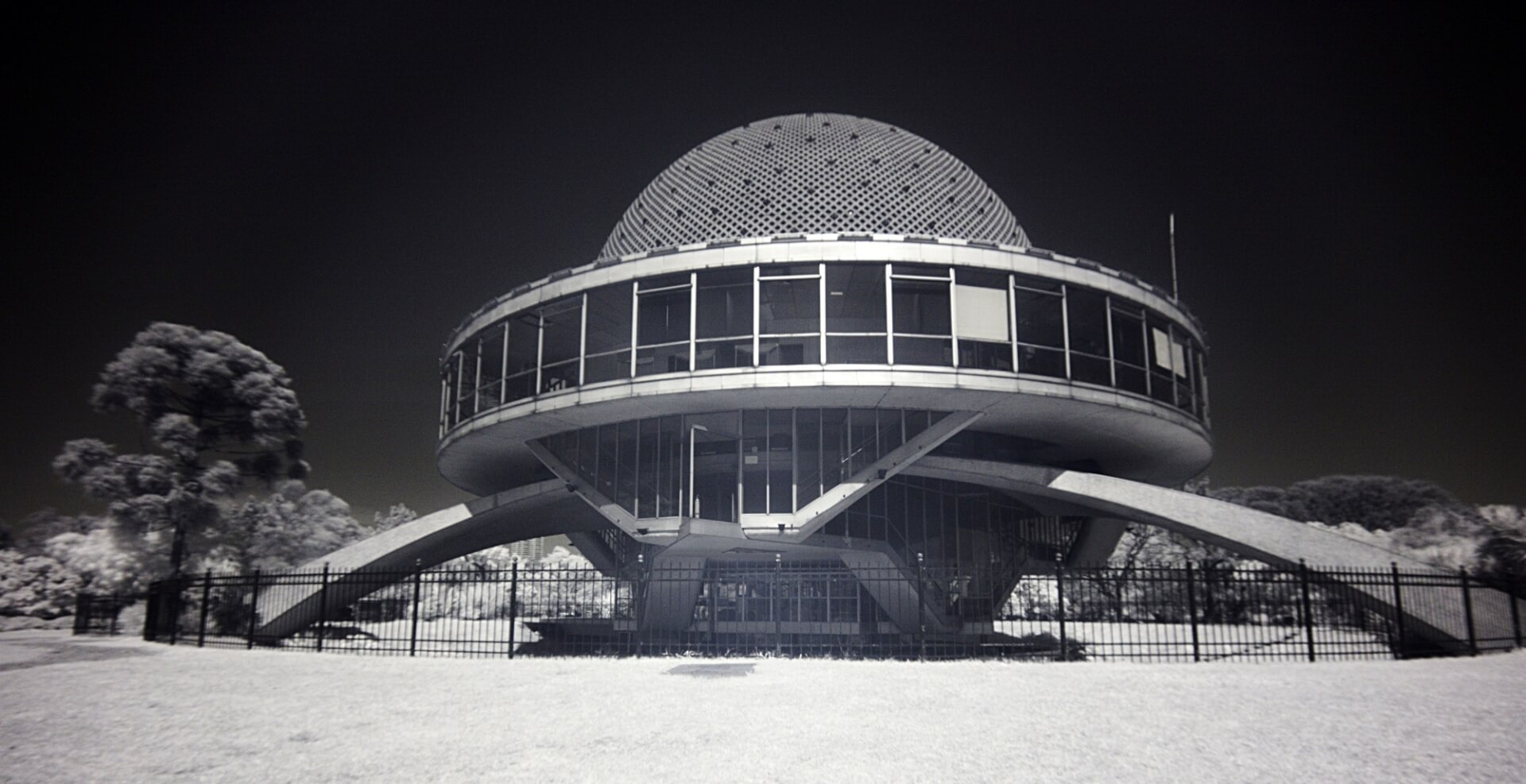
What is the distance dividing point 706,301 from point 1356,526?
47.7 meters

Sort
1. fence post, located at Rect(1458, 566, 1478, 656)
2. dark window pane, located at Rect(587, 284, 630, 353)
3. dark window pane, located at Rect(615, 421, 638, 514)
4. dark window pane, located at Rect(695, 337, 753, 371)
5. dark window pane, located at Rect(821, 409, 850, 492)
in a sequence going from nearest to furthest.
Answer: fence post, located at Rect(1458, 566, 1478, 656) → dark window pane, located at Rect(695, 337, 753, 371) → dark window pane, located at Rect(821, 409, 850, 492) → dark window pane, located at Rect(587, 284, 630, 353) → dark window pane, located at Rect(615, 421, 638, 514)

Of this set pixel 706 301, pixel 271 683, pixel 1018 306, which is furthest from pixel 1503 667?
pixel 271 683

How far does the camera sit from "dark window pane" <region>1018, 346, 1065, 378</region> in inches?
757

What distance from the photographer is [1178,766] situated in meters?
6.15

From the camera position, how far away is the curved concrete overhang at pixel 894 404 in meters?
18.2

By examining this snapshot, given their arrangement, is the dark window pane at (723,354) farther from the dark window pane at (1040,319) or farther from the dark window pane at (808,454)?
the dark window pane at (1040,319)

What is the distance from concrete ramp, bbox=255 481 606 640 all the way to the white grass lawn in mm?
7941

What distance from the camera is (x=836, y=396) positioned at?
18859mm

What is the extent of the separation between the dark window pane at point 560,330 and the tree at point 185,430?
42.7 feet

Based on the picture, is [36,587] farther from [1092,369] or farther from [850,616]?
[1092,369]

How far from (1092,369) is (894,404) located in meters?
4.15

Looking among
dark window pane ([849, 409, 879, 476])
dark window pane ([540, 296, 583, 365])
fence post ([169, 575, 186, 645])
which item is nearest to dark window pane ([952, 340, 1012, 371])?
dark window pane ([849, 409, 879, 476])

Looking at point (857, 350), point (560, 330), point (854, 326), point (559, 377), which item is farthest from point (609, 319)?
point (857, 350)

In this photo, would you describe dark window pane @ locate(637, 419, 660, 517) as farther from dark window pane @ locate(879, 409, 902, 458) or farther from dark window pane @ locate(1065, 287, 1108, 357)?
dark window pane @ locate(1065, 287, 1108, 357)
